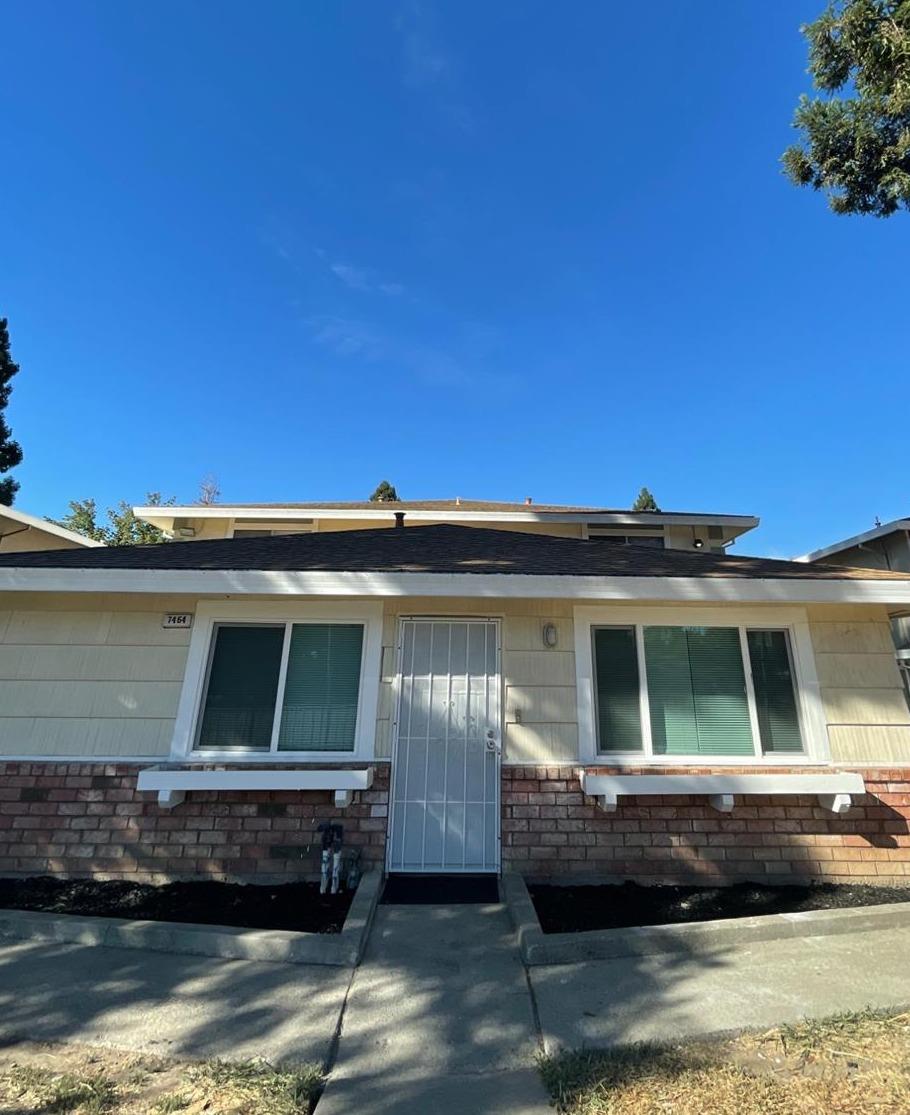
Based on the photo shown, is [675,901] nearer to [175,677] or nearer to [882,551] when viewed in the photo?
[175,677]

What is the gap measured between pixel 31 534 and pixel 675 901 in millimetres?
14845

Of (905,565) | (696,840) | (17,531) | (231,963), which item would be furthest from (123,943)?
(905,565)

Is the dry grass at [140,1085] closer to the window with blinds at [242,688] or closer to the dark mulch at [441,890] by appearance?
the dark mulch at [441,890]

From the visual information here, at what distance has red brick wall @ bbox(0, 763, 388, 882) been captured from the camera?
432cm

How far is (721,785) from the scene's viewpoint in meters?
4.27

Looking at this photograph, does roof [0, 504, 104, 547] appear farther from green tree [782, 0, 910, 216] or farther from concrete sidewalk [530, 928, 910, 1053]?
green tree [782, 0, 910, 216]

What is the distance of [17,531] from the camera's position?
12.0 m

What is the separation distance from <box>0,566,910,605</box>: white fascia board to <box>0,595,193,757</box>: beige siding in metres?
0.36

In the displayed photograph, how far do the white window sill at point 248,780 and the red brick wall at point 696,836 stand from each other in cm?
133

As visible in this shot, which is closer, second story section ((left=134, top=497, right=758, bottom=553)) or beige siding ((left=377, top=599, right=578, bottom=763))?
beige siding ((left=377, top=599, right=578, bottom=763))

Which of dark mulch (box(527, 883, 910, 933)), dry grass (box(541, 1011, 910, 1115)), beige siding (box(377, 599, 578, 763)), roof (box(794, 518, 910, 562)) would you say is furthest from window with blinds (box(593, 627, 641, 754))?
roof (box(794, 518, 910, 562))

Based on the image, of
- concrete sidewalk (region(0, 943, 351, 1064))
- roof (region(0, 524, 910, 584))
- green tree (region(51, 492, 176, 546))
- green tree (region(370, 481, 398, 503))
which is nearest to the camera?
concrete sidewalk (region(0, 943, 351, 1064))

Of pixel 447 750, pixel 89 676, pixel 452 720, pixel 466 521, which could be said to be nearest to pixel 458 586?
pixel 452 720

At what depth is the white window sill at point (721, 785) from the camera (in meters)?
4.22
